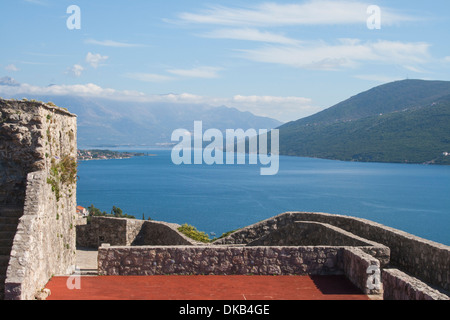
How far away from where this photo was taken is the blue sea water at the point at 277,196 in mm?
93500

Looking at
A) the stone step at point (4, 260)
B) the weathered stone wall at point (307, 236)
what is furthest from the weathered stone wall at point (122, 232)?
the stone step at point (4, 260)

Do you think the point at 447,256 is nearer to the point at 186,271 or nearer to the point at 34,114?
the point at 186,271

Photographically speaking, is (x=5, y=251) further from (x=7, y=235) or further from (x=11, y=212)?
(x=11, y=212)

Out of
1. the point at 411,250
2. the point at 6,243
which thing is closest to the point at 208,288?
the point at 411,250

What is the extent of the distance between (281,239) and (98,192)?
117 meters

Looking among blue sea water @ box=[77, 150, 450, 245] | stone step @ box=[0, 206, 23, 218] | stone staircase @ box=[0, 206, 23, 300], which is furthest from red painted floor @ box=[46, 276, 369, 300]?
blue sea water @ box=[77, 150, 450, 245]

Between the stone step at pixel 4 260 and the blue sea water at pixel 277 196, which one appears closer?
the stone step at pixel 4 260

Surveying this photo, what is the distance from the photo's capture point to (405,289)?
8.05m

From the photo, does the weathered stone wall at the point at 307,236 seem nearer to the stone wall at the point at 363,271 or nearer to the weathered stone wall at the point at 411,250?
the weathered stone wall at the point at 411,250

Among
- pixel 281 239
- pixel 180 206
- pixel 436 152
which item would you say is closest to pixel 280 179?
pixel 180 206

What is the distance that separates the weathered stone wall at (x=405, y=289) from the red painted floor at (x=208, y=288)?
585 millimetres

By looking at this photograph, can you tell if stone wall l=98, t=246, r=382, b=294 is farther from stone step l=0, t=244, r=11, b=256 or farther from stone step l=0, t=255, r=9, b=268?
stone step l=0, t=244, r=11, b=256

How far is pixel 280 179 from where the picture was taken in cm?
15888

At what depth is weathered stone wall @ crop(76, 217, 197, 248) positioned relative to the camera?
68.7 feet
